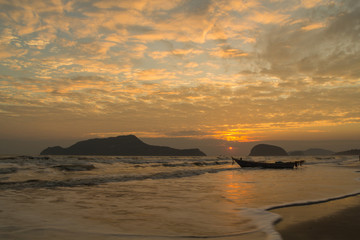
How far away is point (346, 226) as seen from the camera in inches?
270

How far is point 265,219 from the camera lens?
780 cm

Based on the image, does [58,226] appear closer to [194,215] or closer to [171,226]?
[171,226]

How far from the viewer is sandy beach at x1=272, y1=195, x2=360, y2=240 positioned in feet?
19.9

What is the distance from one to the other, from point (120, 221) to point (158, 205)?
2.90 metres

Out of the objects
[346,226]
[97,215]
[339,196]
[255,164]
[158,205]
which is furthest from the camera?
[255,164]

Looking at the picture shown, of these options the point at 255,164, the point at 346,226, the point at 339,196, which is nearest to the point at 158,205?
the point at 346,226

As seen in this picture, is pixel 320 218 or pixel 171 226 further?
pixel 320 218

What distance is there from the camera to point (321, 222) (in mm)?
7266

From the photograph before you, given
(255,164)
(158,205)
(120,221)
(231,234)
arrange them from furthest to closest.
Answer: (255,164), (158,205), (120,221), (231,234)

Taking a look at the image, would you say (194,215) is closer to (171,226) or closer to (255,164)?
(171,226)

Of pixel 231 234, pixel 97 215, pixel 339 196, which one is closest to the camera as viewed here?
pixel 231 234

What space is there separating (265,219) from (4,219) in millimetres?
7917

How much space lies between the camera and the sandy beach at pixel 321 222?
19.9ft

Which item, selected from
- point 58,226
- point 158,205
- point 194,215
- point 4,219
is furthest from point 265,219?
point 4,219
